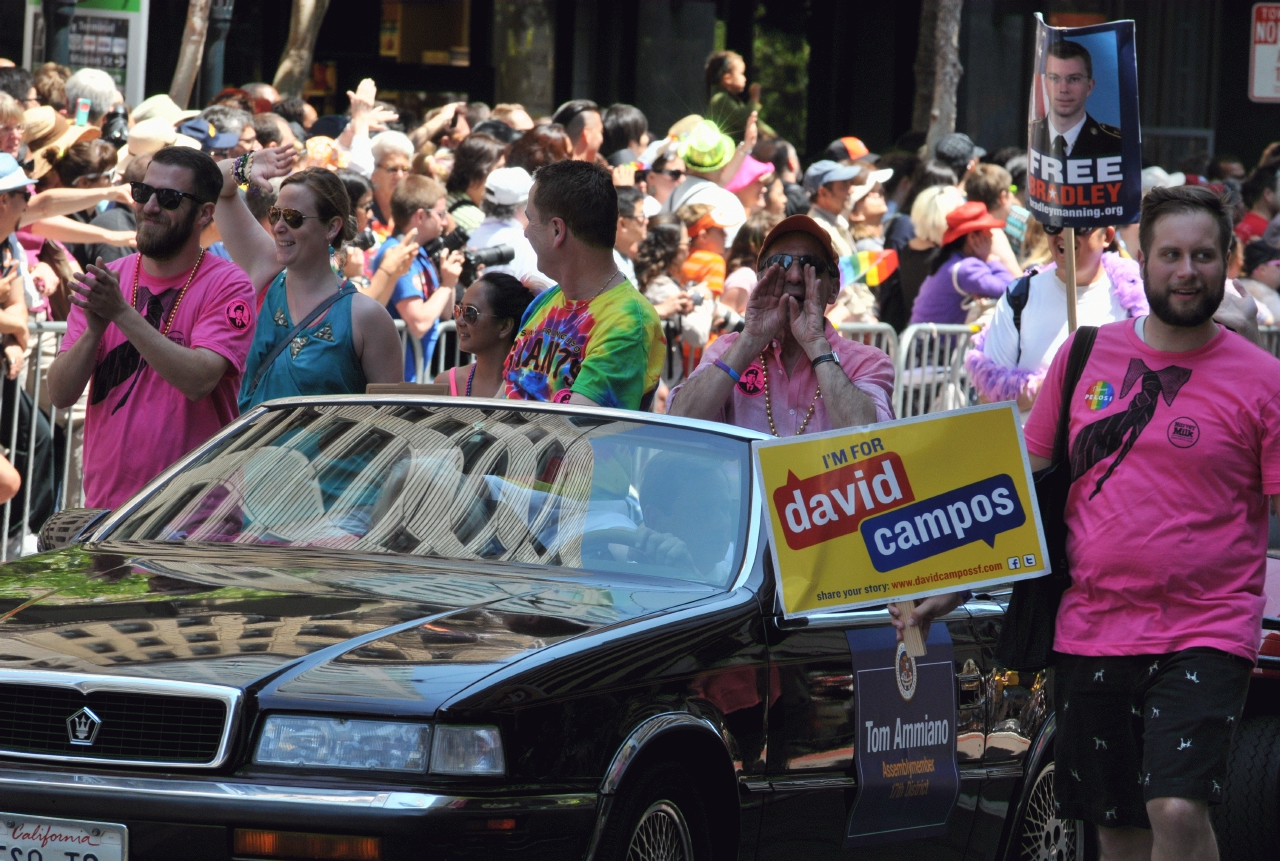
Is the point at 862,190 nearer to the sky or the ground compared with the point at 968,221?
nearer to the sky

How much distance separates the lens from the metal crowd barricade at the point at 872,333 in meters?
10.8

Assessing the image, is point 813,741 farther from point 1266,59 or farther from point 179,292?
point 1266,59

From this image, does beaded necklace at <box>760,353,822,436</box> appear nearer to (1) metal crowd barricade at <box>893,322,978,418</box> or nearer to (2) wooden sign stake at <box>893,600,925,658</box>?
(2) wooden sign stake at <box>893,600,925,658</box>

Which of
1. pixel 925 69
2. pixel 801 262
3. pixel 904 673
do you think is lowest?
pixel 904 673

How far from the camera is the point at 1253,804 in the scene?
623cm

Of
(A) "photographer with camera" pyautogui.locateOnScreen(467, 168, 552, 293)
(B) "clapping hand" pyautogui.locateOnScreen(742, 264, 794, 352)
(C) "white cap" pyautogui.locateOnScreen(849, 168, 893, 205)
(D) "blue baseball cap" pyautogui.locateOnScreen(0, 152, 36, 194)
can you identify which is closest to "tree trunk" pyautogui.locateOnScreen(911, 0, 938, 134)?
(C) "white cap" pyautogui.locateOnScreen(849, 168, 893, 205)

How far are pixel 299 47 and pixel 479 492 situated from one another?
17695 millimetres

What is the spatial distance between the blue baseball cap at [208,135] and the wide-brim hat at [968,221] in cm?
415

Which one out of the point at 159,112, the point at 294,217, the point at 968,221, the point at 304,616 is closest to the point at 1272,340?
the point at 968,221

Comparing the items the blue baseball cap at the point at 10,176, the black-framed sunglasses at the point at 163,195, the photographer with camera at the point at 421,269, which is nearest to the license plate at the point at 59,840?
the black-framed sunglasses at the point at 163,195

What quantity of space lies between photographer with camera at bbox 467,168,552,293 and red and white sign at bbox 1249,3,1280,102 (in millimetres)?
8162

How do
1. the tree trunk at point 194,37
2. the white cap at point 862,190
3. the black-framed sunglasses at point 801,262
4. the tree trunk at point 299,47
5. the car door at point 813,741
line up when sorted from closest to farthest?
the car door at point 813,741 → the black-framed sunglasses at point 801,262 → the white cap at point 862,190 → the tree trunk at point 194,37 → the tree trunk at point 299,47

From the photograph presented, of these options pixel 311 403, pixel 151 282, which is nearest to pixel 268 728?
pixel 311 403

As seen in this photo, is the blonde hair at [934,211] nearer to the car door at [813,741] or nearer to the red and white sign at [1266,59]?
the red and white sign at [1266,59]
